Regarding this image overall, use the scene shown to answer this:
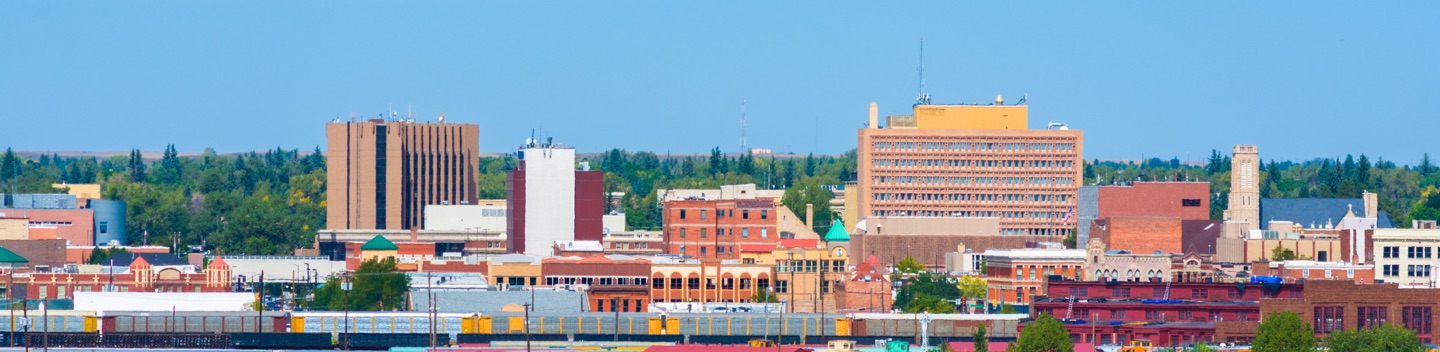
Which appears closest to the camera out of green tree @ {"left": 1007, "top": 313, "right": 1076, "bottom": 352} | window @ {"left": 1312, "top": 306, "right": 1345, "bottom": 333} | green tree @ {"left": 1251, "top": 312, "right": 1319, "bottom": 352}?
green tree @ {"left": 1007, "top": 313, "right": 1076, "bottom": 352}

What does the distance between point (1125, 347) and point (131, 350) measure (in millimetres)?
56946

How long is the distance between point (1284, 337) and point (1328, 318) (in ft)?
76.5

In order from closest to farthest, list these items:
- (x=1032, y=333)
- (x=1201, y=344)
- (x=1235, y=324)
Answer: (x=1032, y=333) → (x=1201, y=344) → (x=1235, y=324)

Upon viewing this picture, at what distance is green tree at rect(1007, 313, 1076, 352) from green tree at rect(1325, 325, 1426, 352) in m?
15.2

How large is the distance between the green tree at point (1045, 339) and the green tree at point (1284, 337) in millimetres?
11611

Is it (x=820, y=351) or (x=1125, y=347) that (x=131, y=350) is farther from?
(x=1125, y=347)

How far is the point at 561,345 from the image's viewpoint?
19325 centimetres

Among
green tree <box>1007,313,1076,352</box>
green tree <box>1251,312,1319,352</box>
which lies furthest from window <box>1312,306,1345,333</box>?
green tree <box>1007,313,1076,352</box>

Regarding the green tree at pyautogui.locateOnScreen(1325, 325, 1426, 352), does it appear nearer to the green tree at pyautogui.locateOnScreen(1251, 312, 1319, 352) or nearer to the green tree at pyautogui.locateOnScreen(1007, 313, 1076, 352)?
the green tree at pyautogui.locateOnScreen(1251, 312, 1319, 352)

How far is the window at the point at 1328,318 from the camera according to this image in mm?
199375

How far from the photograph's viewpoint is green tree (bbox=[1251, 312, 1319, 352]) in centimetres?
17662

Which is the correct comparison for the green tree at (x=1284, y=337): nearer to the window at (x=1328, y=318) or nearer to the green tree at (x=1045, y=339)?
the green tree at (x=1045, y=339)

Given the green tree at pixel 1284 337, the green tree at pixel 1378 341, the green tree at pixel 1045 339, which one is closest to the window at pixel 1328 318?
the green tree at pixel 1284 337

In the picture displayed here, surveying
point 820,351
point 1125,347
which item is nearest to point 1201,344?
point 1125,347
